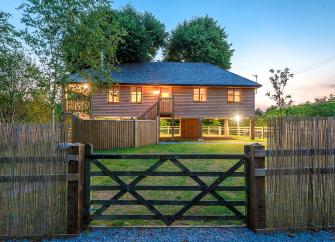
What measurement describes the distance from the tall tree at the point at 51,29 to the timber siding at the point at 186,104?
952 cm

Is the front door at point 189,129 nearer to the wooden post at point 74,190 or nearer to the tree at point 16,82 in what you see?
the tree at point 16,82

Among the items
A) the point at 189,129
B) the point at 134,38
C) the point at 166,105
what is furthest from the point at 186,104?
the point at 134,38

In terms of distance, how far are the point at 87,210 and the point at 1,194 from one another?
1.38 m

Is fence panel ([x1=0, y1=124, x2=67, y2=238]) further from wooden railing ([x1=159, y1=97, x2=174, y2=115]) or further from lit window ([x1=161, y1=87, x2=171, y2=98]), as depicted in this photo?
lit window ([x1=161, y1=87, x2=171, y2=98])

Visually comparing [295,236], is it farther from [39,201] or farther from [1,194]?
[1,194]

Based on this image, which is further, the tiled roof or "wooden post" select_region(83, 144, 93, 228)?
the tiled roof

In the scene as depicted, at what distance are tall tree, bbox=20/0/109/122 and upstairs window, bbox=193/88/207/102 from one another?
13.2m

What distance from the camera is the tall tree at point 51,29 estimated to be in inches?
579

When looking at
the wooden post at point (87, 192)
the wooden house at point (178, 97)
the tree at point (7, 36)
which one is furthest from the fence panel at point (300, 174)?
the wooden house at point (178, 97)

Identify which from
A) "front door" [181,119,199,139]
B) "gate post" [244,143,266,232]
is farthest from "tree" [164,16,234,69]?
"gate post" [244,143,266,232]

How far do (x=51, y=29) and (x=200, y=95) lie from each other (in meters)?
15.0

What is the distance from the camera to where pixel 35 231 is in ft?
14.1

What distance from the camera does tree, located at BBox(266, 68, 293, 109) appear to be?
3078 cm

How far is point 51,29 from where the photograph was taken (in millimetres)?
15008
